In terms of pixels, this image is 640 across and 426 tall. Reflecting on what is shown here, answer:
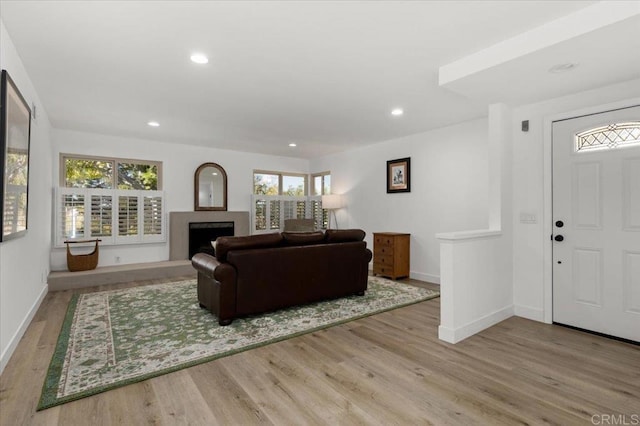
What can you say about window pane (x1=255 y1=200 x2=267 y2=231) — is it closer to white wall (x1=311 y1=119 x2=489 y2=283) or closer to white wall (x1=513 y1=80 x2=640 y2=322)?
white wall (x1=311 y1=119 x2=489 y2=283)

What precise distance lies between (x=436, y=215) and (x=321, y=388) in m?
3.91

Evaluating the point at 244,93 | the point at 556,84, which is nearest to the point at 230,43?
the point at 244,93

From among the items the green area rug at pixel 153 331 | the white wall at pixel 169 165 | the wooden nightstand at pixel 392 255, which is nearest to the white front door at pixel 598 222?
the green area rug at pixel 153 331

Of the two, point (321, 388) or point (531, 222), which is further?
point (531, 222)

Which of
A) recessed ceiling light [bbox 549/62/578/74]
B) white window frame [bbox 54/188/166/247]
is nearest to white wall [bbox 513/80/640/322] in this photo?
recessed ceiling light [bbox 549/62/578/74]

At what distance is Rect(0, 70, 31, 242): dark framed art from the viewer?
7.43 ft

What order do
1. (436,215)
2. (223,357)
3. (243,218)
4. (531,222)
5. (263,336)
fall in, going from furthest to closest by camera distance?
(243,218), (436,215), (531,222), (263,336), (223,357)

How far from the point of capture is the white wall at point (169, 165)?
18.2 ft

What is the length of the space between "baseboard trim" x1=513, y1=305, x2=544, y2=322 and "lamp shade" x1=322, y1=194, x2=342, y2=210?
13.4 feet

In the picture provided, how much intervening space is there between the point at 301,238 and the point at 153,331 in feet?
5.81

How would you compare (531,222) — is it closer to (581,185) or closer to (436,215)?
(581,185)

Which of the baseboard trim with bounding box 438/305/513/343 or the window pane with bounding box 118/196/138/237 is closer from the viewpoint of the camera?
the baseboard trim with bounding box 438/305/513/343

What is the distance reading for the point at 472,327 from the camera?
312 cm

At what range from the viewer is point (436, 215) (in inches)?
212
